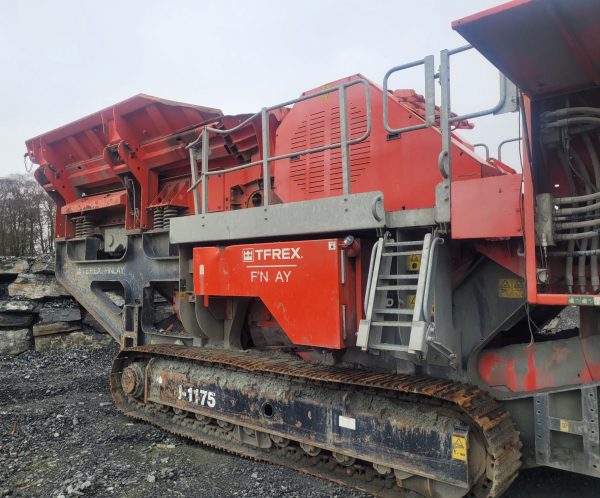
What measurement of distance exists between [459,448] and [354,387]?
2.88 ft

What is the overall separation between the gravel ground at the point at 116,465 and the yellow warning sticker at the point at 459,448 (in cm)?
83

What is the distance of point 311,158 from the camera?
4.45 metres

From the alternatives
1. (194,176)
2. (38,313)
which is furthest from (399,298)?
(38,313)

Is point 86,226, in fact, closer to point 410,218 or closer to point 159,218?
point 159,218

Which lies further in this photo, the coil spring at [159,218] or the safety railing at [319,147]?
the coil spring at [159,218]

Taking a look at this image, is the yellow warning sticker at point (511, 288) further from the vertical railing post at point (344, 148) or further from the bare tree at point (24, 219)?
the bare tree at point (24, 219)

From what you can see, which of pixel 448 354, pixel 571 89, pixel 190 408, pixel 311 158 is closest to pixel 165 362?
pixel 190 408

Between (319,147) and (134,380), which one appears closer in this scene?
(319,147)

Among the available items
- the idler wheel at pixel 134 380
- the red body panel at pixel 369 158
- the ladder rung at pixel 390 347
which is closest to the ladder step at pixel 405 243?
the red body panel at pixel 369 158

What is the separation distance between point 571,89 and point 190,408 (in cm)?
410

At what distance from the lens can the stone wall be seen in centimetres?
800

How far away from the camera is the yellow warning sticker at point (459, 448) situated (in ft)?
9.98

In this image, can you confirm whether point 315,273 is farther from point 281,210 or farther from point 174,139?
point 174,139

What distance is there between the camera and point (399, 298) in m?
3.58
